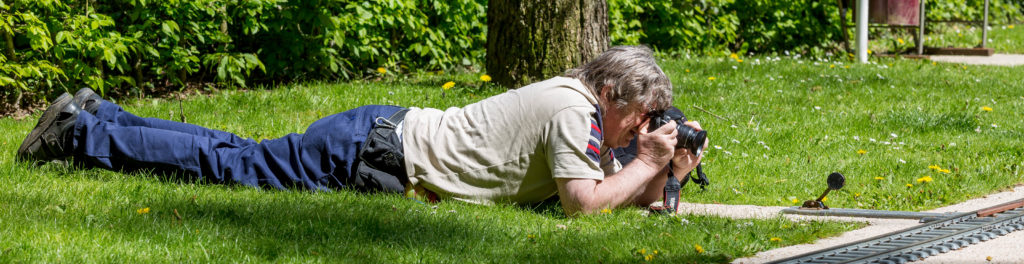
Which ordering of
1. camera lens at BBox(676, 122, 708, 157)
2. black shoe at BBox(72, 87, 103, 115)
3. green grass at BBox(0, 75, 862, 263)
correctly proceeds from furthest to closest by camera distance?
black shoe at BBox(72, 87, 103, 115) < camera lens at BBox(676, 122, 708, 157) < green grass at BBox(0, 75, 862, 263)

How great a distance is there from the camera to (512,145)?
3.70m

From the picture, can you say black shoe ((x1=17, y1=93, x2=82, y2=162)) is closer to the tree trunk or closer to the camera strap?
the camera strap

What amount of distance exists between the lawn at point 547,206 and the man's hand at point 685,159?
0.75 feet

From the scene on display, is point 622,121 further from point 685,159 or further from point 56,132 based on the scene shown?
point 56,132

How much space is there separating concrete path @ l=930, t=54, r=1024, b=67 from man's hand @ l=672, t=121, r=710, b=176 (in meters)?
7.92

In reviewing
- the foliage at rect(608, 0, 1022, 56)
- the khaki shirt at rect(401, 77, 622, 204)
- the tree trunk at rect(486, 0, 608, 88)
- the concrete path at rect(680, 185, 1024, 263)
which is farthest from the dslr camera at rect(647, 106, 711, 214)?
the foliage at rect(608, 0, 1022, 56)

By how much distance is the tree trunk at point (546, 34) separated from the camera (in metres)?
6.30

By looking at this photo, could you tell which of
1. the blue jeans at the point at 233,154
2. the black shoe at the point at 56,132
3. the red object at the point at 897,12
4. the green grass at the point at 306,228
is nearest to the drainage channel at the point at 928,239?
the green grass at the point at 306,228

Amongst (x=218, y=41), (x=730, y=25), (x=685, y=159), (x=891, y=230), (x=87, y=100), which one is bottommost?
(x=730, y=25)

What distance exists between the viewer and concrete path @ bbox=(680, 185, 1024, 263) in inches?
120

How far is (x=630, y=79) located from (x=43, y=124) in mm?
2384

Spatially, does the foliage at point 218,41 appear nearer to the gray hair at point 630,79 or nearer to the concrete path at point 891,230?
the gray hair at point 630,79

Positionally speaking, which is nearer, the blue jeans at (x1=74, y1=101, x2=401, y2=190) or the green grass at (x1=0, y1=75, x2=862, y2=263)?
the green grass at (x1=0, y1=75, x2=862, y2=263)

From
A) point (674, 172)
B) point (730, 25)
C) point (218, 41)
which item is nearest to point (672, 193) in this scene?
point (674, 172)
